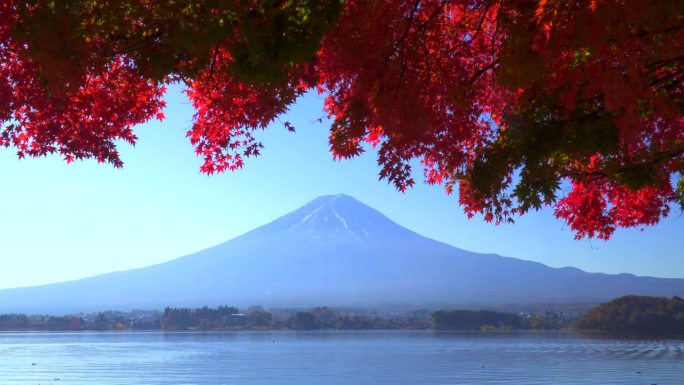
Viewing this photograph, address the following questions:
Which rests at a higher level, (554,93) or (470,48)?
(470,48)

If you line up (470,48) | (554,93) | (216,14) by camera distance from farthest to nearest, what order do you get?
(470,48)
(554,93)
(216,14)

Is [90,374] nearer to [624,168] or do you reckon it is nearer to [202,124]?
[202,124]

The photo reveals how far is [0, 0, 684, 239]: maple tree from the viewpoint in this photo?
6.30 metres

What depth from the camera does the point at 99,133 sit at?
40.2ft

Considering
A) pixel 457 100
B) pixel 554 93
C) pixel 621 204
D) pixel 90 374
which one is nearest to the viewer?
pixel 457 100

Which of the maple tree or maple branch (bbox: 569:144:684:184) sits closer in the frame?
the maple tree

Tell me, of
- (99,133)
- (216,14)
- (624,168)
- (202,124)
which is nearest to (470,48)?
(624,168)

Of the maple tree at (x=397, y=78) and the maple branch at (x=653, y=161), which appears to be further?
the maple branch at (x=653, y=161)

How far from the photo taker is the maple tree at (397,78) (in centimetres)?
630

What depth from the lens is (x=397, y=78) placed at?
29.5 feet

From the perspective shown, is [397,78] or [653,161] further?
[653,161]

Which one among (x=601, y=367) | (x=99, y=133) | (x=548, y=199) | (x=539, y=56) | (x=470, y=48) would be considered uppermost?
(x=470, y=48)

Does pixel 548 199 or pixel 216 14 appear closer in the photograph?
pixel 216 14

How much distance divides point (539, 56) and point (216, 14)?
10.1 ft
